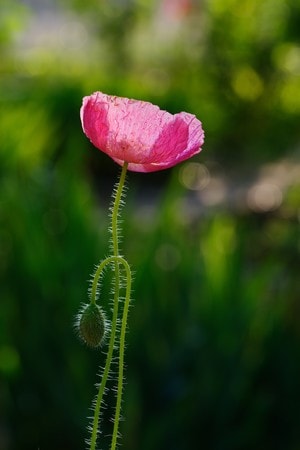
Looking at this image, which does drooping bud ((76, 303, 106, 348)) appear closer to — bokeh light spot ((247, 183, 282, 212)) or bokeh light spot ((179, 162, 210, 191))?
bokeh light spot ((247, 183, 282, 212))

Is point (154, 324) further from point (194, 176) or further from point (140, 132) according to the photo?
point (194, 176)

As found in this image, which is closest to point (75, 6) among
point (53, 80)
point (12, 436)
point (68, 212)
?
point (53, 80)

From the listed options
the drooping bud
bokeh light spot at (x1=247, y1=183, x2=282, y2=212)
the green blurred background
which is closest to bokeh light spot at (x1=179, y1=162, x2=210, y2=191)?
bokeh light spot at (x1=247, y1=183, x2=282, y2=212)

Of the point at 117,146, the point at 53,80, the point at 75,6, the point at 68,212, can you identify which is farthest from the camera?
the point at 75,6

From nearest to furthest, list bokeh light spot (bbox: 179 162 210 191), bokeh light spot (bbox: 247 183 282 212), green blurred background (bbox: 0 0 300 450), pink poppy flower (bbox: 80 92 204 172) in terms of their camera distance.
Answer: pink poppy flower (bbox: 80 92 204 172), green blurred background (bbox: 0 0 300 450), bokeh light spot (bbox: 247 183 282 212), bokeh light spot (bbox: 179 162 210 191)

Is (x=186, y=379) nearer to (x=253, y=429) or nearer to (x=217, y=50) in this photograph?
(x=253, y=429)

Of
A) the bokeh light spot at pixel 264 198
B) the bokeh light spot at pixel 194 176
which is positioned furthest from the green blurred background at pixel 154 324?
the bokeh light spot at pixel 194 176
